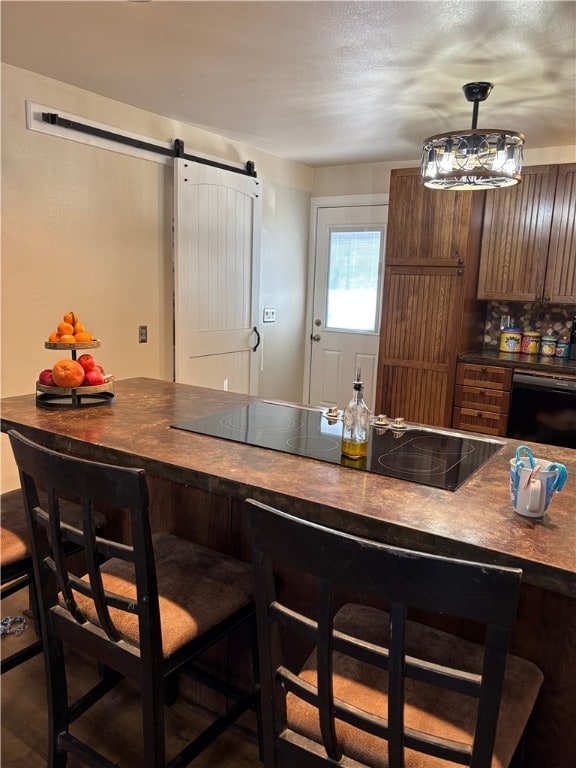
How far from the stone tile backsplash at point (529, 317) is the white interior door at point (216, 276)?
1911mm

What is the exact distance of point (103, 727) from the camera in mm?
1779

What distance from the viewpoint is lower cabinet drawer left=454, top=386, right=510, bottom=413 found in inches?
151

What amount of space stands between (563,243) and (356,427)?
3.00 metres

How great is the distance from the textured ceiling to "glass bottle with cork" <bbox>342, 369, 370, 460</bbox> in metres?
1.55

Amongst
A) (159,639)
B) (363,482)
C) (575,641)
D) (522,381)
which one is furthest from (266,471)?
(522,381)

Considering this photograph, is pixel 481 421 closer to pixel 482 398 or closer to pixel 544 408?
pixel 482 398

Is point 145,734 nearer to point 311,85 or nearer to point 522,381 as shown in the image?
point 311,85

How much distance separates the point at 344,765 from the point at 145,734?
1.77 feet

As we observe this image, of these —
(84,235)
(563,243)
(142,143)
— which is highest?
(142,143)

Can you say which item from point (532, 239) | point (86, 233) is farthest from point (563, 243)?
point (86, 233)

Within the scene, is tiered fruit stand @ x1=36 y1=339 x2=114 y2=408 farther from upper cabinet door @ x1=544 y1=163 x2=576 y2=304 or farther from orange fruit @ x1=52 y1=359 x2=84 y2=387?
upper cabinet door @ x1=544 y1=163 x2=576 y2=304

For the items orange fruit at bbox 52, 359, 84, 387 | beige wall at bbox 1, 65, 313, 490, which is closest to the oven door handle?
beige wall at bbox 1, 65, 313, 490

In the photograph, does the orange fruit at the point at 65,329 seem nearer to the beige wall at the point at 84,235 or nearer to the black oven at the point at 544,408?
the beige wall at the point at 84,235

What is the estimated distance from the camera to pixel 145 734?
4.24 ft
